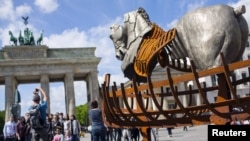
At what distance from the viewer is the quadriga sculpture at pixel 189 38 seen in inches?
140

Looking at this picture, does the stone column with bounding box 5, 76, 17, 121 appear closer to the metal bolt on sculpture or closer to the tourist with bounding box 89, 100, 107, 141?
the tourist with bounding box 89, 100, 107, 141

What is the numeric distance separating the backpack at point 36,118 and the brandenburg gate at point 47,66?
141 ft

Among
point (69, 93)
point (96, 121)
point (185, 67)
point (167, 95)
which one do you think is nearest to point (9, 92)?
point (69, 93)

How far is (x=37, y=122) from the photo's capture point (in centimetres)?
755

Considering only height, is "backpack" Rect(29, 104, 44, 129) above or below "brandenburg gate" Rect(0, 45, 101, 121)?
below

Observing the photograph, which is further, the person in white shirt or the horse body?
the person in white shirt

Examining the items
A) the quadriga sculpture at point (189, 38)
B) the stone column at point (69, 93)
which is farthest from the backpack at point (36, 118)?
the stone column at point (69, 93)

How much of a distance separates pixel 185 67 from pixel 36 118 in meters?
4.03

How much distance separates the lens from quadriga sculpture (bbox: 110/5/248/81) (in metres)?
3.56

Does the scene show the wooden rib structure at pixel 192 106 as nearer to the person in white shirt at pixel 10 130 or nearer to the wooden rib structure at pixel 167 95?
the wooden rib structure at pixel 167 95

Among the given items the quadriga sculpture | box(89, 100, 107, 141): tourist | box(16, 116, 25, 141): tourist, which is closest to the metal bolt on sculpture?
the quadriga sculpture

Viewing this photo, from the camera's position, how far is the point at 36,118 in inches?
295

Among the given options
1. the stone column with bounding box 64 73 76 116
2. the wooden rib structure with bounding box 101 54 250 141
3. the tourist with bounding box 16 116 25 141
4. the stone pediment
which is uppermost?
the stone pediment

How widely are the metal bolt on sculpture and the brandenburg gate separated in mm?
46399
